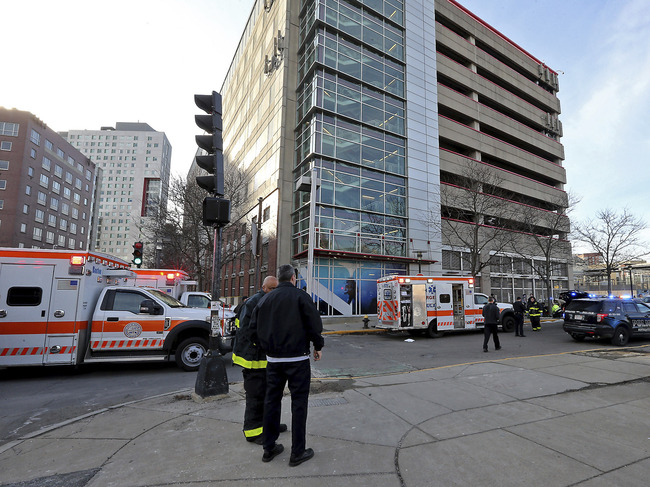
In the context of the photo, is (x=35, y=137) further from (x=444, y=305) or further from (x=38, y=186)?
(x=444, y=305)

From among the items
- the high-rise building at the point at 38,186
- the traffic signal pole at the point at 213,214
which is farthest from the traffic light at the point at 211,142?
the high-rise building at the point at 38,186

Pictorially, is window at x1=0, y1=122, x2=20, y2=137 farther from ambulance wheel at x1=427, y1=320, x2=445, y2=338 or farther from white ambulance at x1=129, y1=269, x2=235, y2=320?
ambulance wheel at x1=427, y1=320, x2=445, y2=338

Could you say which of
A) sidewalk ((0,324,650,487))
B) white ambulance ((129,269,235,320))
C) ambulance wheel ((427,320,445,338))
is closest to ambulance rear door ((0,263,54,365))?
sidewalk ((0,324,650,487))

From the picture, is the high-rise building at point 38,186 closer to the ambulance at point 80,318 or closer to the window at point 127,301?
the ambulance at point 80,318

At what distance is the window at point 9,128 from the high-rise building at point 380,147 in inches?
1702

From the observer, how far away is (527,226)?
28.7 meters

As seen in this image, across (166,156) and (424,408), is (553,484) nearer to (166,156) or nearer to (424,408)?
(424,408)

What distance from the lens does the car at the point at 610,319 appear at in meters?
11.7

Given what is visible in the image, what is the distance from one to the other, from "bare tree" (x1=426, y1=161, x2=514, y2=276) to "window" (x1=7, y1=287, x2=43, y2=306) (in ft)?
78.5

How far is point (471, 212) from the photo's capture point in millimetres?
29406

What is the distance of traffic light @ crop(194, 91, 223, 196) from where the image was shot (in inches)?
236

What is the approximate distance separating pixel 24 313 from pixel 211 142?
5.38 m

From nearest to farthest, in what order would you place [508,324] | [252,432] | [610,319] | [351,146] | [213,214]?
[252,432], [213,214], [610,319], [508,324], [351,146]

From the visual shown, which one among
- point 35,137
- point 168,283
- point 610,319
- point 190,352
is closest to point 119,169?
point 35,137
